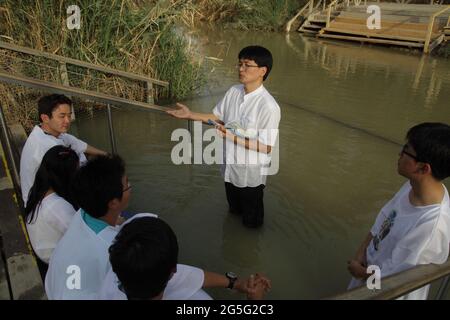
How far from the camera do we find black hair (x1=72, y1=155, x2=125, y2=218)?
5.14ft

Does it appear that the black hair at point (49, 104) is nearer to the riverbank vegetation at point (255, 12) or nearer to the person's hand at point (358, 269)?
the person's hand at point (358, 269)

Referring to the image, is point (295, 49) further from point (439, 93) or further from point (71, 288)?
point (71, 288)

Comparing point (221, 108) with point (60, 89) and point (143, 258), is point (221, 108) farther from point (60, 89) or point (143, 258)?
point (143, 258)

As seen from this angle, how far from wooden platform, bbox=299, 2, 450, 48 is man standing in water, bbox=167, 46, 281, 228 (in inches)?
461

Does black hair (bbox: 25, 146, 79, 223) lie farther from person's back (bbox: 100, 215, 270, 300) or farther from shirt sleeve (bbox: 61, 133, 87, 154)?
shirt sleeve (bbox: 61, 133, 87, 154)

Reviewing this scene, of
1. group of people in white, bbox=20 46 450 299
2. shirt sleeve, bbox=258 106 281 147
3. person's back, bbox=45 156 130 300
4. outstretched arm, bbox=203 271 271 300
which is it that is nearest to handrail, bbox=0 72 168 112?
shirt sleeve, bbox=258 106 281 147

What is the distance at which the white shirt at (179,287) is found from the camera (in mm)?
1361

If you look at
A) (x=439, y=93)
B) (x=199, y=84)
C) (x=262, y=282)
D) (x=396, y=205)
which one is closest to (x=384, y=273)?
(x=396, y=205)

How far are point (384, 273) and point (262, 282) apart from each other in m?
0.57

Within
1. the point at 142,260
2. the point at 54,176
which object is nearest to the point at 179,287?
the point at 142,260

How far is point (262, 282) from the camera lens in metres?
1.80

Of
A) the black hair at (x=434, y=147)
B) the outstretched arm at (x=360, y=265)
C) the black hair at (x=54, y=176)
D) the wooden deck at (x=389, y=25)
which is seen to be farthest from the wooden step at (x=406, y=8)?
the black hair at (x=54, y=176)

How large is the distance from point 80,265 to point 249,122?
160 cm
